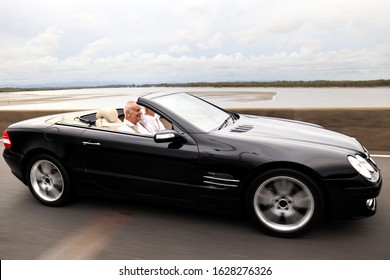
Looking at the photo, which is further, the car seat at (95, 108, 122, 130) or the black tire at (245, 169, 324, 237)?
the car seat at (95, 108, 122, 130)

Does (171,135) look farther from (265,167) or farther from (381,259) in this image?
(381,259)

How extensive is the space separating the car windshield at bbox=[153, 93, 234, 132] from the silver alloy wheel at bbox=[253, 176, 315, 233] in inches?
32.8

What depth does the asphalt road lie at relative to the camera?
3.26 m

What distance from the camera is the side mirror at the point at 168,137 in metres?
3.68

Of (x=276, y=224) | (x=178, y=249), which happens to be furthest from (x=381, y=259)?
(x=178, y=249)

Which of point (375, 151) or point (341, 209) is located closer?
point (341, 209)

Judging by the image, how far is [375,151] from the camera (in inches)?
283

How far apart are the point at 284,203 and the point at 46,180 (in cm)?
263

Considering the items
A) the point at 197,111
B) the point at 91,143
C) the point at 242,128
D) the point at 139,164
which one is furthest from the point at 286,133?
the point at 91,143

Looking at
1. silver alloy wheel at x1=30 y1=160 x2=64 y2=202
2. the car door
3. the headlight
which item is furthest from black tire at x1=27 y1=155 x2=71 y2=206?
the headlight

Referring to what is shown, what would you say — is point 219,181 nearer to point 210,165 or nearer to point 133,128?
point 210,165

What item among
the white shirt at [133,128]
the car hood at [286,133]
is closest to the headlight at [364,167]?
the car hood at [286,133]

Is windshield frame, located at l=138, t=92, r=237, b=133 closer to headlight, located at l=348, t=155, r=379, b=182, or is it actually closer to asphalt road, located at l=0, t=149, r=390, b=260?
asphalt road, located at l=0, t=149, r=390, b=260
